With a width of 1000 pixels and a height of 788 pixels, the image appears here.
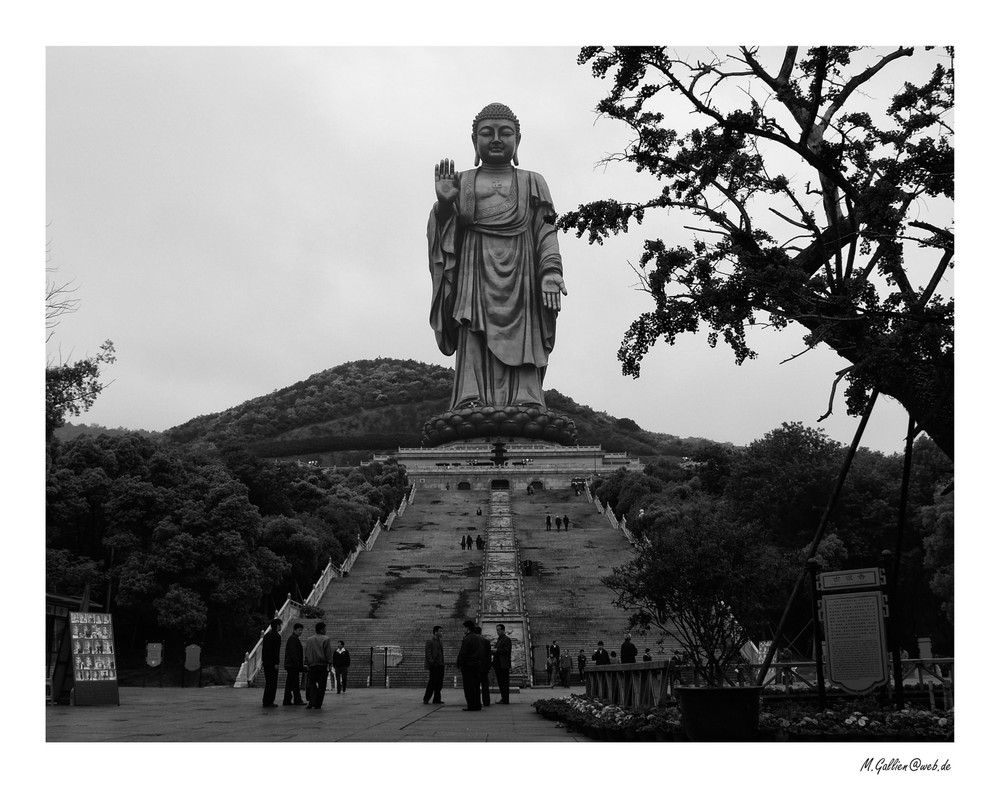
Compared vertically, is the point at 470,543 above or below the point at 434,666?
above

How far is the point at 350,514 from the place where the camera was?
1129 inches

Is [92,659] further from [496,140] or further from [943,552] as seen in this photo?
[496,140]

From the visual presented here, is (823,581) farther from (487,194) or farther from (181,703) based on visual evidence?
(487,194)

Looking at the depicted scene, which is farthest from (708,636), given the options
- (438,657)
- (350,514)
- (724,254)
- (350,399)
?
(350,399)

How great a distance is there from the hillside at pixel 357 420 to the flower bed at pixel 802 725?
60.8 meters

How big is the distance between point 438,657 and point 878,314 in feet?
19.8

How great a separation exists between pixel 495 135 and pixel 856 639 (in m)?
37.1

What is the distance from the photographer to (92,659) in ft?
34.8

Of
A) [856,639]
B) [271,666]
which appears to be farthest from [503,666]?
[856,639]

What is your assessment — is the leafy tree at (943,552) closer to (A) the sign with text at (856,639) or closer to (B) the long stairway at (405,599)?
(B) the long stairway at (405,599)

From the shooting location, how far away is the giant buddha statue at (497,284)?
142 feet

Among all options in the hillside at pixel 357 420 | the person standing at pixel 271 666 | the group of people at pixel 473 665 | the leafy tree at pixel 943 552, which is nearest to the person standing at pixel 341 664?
the group of people at pixel 473 665

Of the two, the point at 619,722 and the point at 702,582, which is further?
the point at 702,582

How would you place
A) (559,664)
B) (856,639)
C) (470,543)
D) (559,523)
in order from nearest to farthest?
(856,639), (559,664), (470,543), (559,523)
